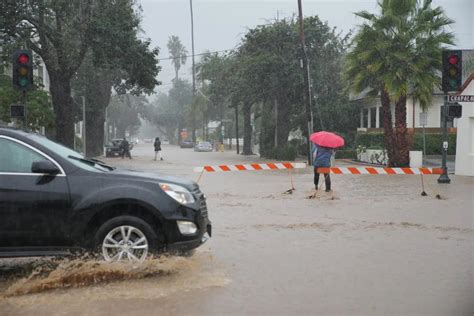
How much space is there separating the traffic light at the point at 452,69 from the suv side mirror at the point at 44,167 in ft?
46.9

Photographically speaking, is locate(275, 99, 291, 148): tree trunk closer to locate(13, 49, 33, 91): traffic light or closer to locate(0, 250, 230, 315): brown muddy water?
locate(13, 49, 33, 91): traffic light

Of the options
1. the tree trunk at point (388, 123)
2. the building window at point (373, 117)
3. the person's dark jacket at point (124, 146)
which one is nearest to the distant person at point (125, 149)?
the person's dark jacket at point (124, 146)

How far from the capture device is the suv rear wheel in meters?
6.75

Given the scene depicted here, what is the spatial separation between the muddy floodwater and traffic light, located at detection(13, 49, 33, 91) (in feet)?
17.4

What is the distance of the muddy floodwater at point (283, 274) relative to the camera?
5.97 metres

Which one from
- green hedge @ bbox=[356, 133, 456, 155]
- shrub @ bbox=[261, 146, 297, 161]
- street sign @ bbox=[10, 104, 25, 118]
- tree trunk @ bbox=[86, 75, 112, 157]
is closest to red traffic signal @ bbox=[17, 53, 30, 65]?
street sign @ bbox=[10, 104, 25, 118]

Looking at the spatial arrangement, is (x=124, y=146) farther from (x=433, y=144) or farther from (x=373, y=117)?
(x=433, y=144)

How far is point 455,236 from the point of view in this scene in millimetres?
10195

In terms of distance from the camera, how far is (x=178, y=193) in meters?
6.96

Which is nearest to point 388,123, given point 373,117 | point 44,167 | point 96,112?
point 373,117

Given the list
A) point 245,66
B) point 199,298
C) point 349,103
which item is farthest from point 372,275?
point 349,103

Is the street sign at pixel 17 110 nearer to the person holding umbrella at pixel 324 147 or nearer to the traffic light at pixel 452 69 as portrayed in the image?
the person holding umbrella at pixel 324 147

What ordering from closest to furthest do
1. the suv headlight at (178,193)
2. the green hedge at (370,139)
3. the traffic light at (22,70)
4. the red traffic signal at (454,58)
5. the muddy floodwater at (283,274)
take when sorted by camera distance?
1. the muddy floodwater at (283,274)
2. the suv headlight at (178,193)
3. the traffic light at (22,70)
4. the red traffic signal at (454,58)
5. the green hedge at (370,139)

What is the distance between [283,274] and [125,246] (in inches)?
71.5
